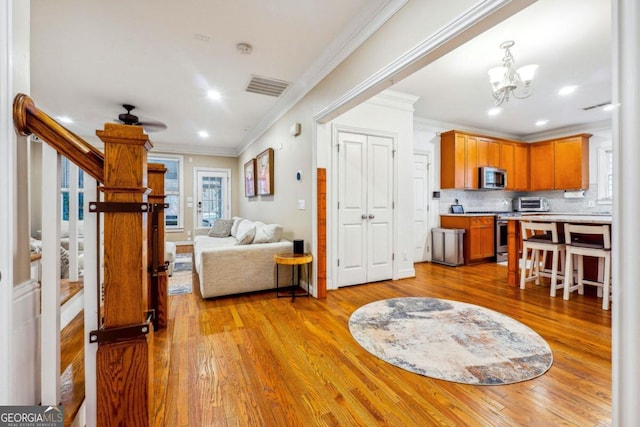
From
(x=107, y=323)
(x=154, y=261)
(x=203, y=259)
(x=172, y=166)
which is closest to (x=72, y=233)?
(x=107, y=323)

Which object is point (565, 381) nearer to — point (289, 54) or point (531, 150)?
point (289, 54)

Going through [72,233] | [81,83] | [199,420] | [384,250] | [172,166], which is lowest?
[199,420]

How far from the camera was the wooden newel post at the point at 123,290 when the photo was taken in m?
0.95

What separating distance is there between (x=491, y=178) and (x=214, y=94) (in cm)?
522

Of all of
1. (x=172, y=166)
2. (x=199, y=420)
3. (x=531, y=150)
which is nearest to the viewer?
(x=199, y=420)

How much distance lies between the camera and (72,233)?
1493 mm

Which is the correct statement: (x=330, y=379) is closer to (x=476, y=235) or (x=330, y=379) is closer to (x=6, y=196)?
(x=6, y=196)

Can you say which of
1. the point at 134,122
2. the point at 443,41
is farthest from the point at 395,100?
the point at 134,122

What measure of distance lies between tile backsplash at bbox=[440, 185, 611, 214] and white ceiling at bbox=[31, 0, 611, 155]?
166 cm

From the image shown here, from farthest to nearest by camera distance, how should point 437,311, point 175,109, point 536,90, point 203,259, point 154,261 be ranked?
point 175,109 < point 536,90 < point 203,259 < point 437,311 < point 154,261

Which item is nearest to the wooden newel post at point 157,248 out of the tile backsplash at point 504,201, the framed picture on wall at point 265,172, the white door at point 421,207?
the framed picture on wall at point 265,172

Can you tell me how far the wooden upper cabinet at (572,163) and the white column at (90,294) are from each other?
7520 mm

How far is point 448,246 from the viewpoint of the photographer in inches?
197

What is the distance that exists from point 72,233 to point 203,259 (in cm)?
174
